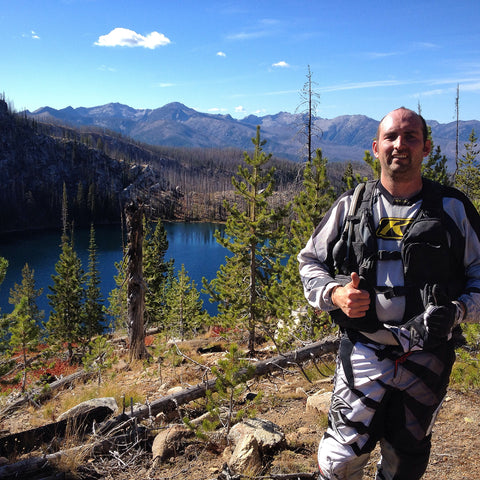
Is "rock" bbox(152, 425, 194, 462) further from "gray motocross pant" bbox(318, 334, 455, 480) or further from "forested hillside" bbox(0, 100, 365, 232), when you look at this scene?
"forested hillside" bbox(0, 100, 365, 232)

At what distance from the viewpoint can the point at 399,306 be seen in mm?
2346

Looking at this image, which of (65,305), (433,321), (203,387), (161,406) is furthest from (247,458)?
(65,305)

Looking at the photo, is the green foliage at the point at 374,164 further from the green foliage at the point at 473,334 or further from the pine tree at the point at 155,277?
the pine tree at the point at 155,277

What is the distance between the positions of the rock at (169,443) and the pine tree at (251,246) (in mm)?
9791

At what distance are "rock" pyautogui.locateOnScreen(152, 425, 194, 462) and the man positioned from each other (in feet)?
8.63

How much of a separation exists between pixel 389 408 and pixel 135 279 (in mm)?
10623

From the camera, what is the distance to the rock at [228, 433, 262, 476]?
3.79m

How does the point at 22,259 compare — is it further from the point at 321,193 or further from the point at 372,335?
the point at 372,335

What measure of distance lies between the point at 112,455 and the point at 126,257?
8098 mm

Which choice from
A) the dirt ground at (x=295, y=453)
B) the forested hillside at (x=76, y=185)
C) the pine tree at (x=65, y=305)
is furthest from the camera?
the forested hillside at (x=76, y=185)

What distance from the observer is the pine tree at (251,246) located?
48.2 ft

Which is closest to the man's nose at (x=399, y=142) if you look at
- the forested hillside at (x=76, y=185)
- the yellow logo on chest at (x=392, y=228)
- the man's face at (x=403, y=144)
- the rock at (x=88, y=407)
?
the man's face at (x=403, y=144)

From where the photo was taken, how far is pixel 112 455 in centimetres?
462

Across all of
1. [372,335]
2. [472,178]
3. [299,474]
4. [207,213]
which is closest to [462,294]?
[372,335]
